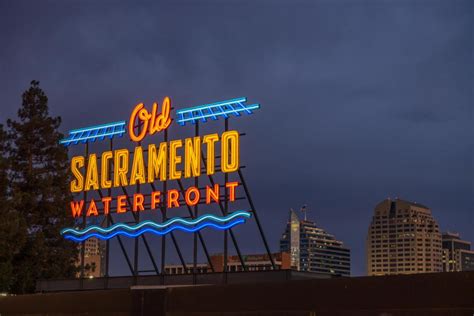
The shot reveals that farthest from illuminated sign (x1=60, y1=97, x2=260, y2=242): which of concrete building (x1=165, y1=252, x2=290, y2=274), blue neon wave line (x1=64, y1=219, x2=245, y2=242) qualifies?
concrete building (x1=165, y1=252, x2=290, y2=274)

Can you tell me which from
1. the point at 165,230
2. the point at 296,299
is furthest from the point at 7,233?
the point at 296,299

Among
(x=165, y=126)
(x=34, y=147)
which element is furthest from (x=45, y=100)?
(x=165, y=126)

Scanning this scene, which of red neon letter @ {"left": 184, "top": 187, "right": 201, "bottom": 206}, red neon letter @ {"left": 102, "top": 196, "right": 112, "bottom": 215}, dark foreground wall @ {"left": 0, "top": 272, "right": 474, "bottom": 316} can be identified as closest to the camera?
dark foreground wall @ {"left": 0, "top": 272, "right": 474, "bottom": 316}

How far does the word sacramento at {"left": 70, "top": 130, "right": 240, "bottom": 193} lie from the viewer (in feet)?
118

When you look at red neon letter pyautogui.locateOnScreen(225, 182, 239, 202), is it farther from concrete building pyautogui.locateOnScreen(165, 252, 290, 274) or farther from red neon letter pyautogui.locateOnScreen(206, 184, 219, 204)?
concrete building pyautogui.locateOnScreen(165, 252, 290, 274)

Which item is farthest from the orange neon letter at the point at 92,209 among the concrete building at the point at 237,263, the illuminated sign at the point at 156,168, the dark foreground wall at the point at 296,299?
the concrete building at the point at 237,263

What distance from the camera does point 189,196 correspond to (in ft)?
121

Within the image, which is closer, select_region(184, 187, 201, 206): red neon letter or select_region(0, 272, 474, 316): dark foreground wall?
select_region(0, 272, 474, 316): dark foreground wall

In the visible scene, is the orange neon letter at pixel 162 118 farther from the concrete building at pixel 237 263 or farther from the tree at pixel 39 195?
the concrete building at pixel 237 263

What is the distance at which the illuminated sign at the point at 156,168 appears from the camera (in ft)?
117

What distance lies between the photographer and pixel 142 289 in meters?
26.3

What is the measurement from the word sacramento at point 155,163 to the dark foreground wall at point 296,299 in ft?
32.5

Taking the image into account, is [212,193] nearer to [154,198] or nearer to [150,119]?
[154,198]

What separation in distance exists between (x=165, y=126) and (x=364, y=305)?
70.8 ft
